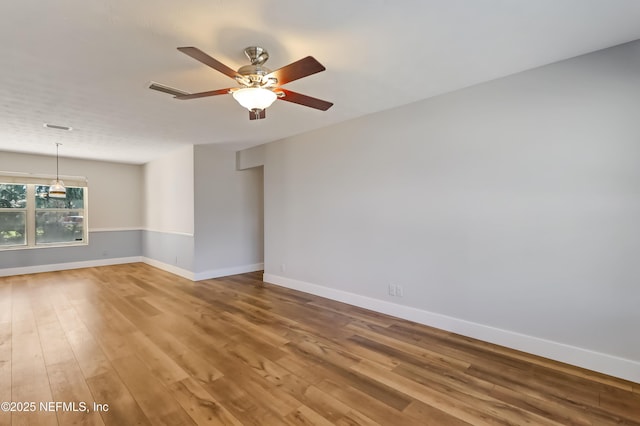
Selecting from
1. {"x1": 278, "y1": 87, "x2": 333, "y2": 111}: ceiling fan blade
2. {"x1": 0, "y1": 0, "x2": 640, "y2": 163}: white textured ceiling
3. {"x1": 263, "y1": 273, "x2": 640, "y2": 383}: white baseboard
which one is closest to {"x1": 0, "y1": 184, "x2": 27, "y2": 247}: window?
{"x1": 0, "y1": 0, "x2": 640, "y2": 163}: white textured ceiling

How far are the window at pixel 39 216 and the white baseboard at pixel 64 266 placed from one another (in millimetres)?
439

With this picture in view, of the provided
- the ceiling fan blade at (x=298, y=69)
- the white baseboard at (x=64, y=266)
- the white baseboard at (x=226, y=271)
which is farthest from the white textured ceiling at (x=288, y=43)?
the white baseboard at (x=64, y=266)

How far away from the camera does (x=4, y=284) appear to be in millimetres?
5105

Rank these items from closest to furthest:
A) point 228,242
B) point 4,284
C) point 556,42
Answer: point 556,42 < point 4,284 < point 228,242

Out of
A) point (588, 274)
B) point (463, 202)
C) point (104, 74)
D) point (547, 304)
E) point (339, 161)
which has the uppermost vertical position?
point (104, 74)

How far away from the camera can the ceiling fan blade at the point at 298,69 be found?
5.63 feet

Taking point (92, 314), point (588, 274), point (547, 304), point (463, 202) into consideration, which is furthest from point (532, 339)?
point (92, 314)

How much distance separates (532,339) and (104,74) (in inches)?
173

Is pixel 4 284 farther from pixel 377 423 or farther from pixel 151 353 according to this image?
pixel 377 423

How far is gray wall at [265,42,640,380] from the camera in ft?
7.29

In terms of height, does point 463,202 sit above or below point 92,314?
above

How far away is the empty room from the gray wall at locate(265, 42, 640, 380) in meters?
0.02

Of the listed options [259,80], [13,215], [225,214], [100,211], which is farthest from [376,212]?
[13,215]

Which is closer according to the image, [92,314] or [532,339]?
[532,339]
